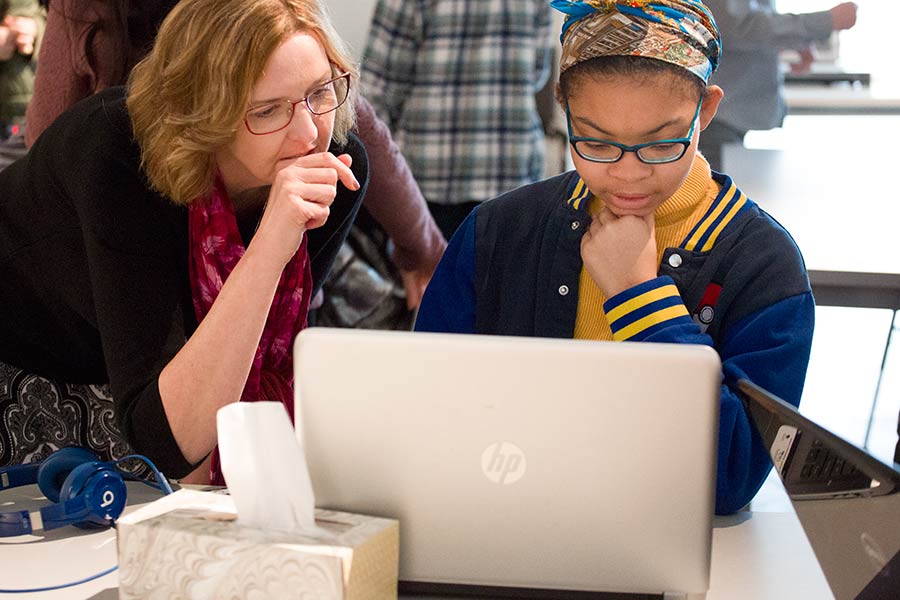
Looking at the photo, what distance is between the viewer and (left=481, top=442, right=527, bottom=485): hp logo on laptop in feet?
2.90

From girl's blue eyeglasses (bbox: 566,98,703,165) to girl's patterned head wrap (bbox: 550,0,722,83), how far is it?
0.07m

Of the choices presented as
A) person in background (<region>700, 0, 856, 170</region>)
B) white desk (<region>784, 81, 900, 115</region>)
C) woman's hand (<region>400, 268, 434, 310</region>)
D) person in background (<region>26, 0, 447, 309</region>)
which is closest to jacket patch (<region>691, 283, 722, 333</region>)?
person in background (<region>26, 0, 447, 309</region>)

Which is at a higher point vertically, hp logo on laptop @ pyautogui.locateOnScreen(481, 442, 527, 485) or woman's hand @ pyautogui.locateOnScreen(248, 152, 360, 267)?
woman's hand @ pyautogui.locateOnScreen(248, 152, 360, 267)

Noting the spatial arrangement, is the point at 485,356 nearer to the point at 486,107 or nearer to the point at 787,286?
the point at 787,286

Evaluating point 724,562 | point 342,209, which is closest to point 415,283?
point 342,209

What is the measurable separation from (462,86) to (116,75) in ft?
4.50

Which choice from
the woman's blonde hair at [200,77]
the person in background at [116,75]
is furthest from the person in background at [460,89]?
the woman's blonde hair at [200,77]

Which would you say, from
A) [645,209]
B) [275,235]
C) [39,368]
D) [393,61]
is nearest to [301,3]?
[275,235]

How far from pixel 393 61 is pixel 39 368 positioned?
1.75m

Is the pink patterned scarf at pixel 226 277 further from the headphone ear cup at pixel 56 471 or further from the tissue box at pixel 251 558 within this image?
the tissue box at pixel 251 558

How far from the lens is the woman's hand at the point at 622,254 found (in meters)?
1.25

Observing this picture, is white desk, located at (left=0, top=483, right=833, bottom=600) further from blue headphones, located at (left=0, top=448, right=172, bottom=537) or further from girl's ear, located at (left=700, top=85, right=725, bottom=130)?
girl's ear, located at (left=700, top=85, right=725, bottom=130)

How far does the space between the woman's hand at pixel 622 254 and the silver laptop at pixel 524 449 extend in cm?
38

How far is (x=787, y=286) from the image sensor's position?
4.03 ft
